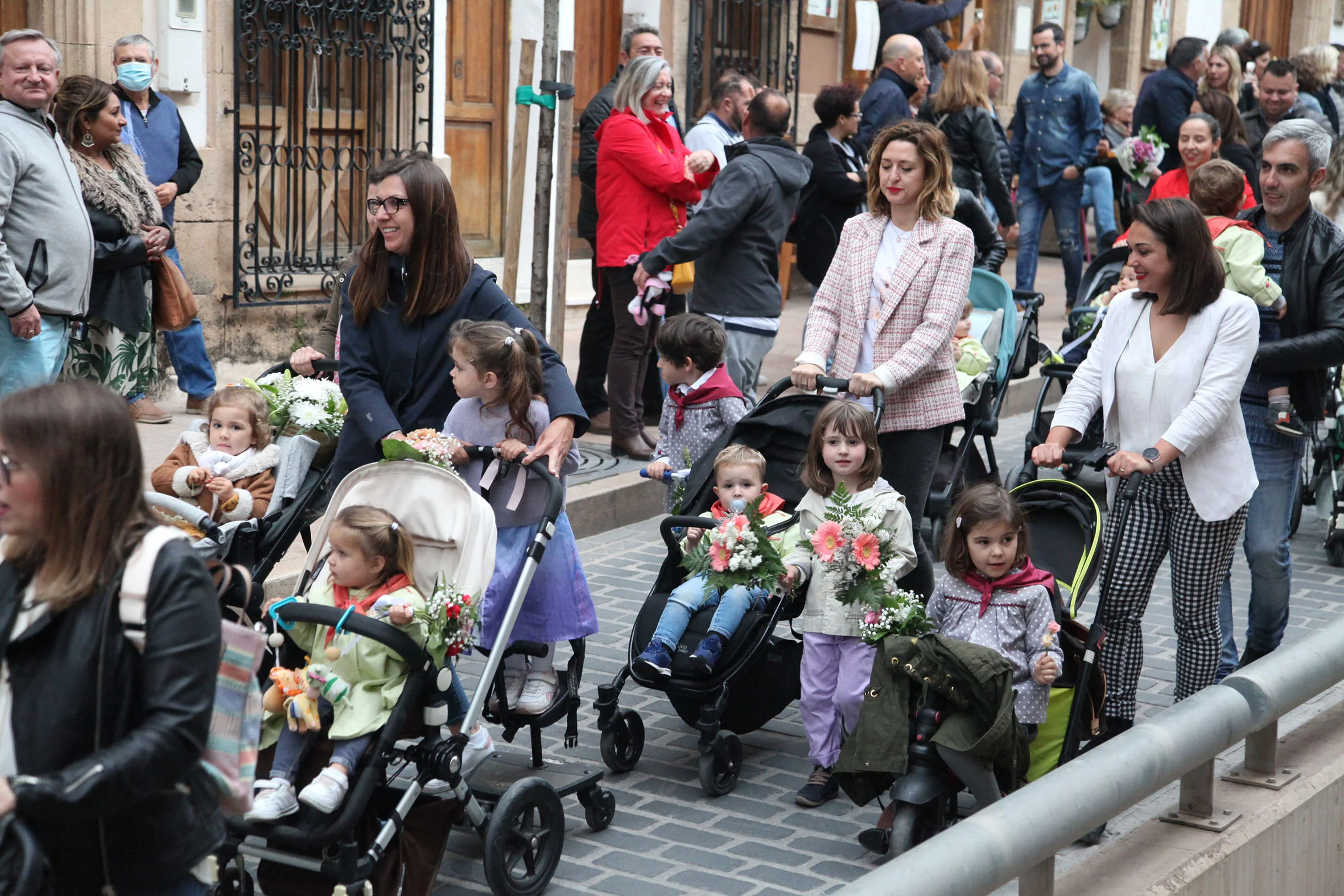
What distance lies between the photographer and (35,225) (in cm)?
641

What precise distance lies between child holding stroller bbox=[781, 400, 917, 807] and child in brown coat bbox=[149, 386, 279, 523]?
160 centimetres

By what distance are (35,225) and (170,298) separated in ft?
6.45

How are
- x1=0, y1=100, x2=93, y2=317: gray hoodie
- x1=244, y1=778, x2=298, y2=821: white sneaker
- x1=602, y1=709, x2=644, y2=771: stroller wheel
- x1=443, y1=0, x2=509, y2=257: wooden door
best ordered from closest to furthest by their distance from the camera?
x1=244, y1=778, x2=298, y2=821: white sneaker → x1=602, y1=709, x2=644, y2=771: stroller wheel → x1=0, y1=100, x2=93, y2=317: gray hoodie → x1=443, y1=0, x2=509, y2=257: wooden door

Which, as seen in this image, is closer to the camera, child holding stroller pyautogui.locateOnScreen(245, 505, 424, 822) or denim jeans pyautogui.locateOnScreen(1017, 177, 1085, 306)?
child holding stroller pyautogui.locateOnScreen(245, 505, 424, 822)

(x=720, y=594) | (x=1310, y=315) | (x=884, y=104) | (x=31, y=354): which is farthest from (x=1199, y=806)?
(x=884, y=104)

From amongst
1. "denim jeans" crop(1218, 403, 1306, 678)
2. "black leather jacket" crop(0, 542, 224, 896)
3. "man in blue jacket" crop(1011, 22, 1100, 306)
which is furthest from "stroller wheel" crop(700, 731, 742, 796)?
"man in blue jacket" crop(1011, 22, 1100, 306)

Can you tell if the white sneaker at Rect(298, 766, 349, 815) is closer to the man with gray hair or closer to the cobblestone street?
the cobblestone street

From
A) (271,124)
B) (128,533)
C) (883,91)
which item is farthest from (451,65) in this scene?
(128,533)

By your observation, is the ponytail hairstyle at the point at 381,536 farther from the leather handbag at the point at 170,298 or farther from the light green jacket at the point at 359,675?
the leather handbag at the point at 170,298

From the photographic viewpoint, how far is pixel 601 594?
24.1ft

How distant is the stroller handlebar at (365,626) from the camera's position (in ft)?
12.8

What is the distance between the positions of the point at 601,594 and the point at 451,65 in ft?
19.4

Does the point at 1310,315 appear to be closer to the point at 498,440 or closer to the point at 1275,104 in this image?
the point at 498,440

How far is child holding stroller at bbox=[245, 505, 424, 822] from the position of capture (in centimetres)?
387
